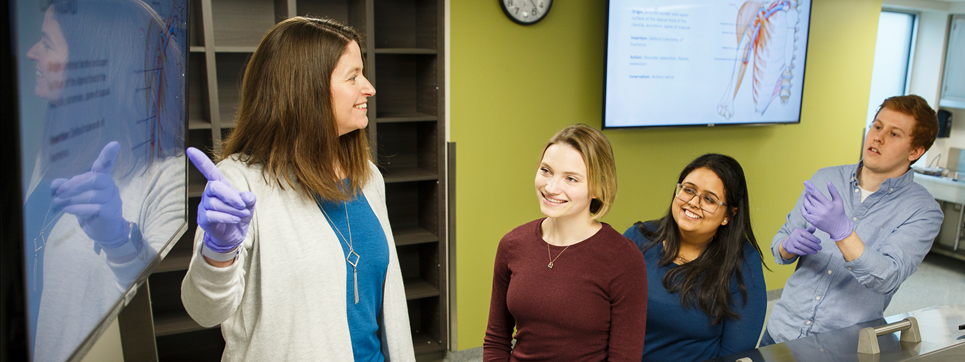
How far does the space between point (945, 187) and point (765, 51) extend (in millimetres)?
2535

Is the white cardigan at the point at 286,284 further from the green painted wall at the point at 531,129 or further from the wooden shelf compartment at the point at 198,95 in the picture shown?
the green painted wall at the point at 531,129

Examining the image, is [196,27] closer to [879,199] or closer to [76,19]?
[76,19]

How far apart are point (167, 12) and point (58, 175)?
0.60m

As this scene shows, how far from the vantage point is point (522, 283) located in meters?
1.36

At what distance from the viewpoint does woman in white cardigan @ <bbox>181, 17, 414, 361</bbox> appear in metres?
1.11

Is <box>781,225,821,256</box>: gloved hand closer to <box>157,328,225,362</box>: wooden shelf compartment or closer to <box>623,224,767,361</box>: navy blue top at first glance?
<box>623,224,767,361</box>: navy blue top

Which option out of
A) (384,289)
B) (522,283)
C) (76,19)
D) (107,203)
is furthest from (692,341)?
(76,19)

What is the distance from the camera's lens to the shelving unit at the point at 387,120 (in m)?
2.46

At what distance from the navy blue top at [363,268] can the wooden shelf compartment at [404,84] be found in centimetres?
159

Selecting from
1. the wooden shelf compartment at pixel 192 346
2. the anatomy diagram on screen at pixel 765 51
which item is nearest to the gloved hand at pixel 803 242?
the anatomy diagram on screen at pixel 765 51

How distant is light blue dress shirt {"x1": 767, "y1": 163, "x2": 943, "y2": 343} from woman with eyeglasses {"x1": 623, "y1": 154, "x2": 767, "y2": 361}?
1.10 ft

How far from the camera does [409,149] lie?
304 centimetres

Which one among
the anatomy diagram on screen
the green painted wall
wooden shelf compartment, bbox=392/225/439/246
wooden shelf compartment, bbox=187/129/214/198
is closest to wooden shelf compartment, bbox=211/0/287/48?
wooden shelf compartment, bbox=187/129/214/198

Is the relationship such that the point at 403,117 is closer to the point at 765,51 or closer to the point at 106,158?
the point at 106,158
